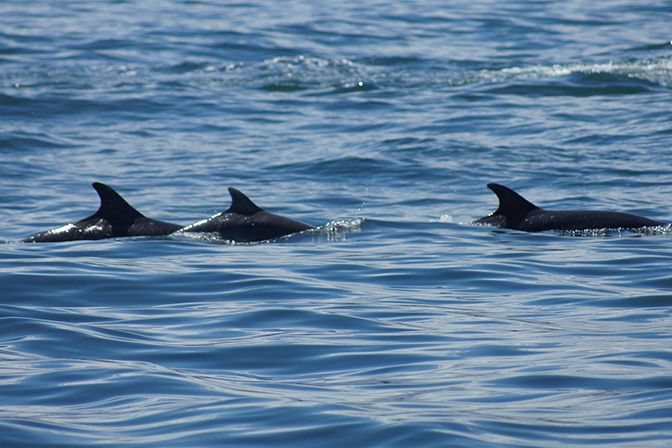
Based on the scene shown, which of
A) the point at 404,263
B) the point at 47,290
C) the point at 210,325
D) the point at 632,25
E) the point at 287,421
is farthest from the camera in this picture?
the point at 632,25

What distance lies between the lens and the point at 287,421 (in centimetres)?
634

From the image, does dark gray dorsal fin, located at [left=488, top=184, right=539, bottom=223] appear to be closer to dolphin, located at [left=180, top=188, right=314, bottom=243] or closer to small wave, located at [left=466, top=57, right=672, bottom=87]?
dolphin, located at [left=180, top=188, right=314, bottom=243]

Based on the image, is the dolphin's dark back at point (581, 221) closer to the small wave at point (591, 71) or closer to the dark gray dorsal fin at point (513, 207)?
the dark gray dorsal fin at point (513, 207)

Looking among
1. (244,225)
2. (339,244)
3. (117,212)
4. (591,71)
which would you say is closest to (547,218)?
(339,244)

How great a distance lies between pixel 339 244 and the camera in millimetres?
12531

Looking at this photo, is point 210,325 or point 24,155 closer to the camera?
point 210,325

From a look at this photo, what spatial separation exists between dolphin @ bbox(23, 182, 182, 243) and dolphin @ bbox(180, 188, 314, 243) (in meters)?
0.32

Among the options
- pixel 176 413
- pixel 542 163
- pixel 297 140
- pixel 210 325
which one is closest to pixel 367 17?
pixel 297 140

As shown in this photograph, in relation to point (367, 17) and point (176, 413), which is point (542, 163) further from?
point (367, 17)

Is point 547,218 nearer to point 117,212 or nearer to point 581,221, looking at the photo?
point 581,221

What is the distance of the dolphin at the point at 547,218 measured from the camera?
12781 millimetres

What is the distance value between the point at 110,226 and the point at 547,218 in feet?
13.5

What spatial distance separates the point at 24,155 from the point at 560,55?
12299 millimetres

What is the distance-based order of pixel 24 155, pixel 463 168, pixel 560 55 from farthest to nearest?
1. pixel 560 55
2. pixel 24 155
3. pixel 463 168
